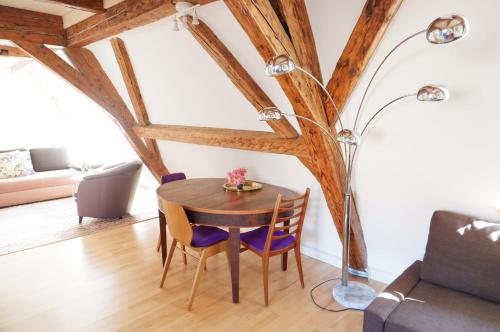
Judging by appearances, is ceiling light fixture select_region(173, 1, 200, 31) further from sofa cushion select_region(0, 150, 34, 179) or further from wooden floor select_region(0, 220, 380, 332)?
sofa cushion select_region(0, 150, 34, 179)

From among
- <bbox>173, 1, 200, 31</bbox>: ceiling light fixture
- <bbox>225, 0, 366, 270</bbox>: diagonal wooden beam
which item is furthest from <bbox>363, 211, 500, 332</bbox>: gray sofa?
<bbox>173, 1, 200, 31</bbox>: ceiling light fixture

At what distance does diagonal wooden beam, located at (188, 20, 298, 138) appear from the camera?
2.81m

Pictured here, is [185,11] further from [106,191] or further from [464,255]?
[106,191]

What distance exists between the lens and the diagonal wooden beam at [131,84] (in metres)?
3.88

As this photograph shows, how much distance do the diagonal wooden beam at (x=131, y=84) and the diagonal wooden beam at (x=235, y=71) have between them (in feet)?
4.83

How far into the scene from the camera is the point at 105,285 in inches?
113

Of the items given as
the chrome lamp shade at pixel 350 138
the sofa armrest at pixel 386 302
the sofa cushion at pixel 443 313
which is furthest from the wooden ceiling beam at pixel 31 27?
the sofa cushion at pixel 443 313

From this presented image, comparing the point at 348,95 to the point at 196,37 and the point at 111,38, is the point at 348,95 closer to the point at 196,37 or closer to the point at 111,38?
the point at 196,37

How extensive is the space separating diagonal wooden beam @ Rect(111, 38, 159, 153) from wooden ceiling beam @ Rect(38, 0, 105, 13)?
1.74ft

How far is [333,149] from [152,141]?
10.1 feet

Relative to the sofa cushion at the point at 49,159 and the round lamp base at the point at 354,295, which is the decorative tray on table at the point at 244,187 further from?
the sofa cushion at the point at 49,159

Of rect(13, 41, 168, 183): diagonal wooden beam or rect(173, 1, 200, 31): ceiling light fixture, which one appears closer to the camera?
rect(173, 1, 200, 31): ceiling light fixture

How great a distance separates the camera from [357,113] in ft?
8.23

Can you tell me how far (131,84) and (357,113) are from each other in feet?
9.66
